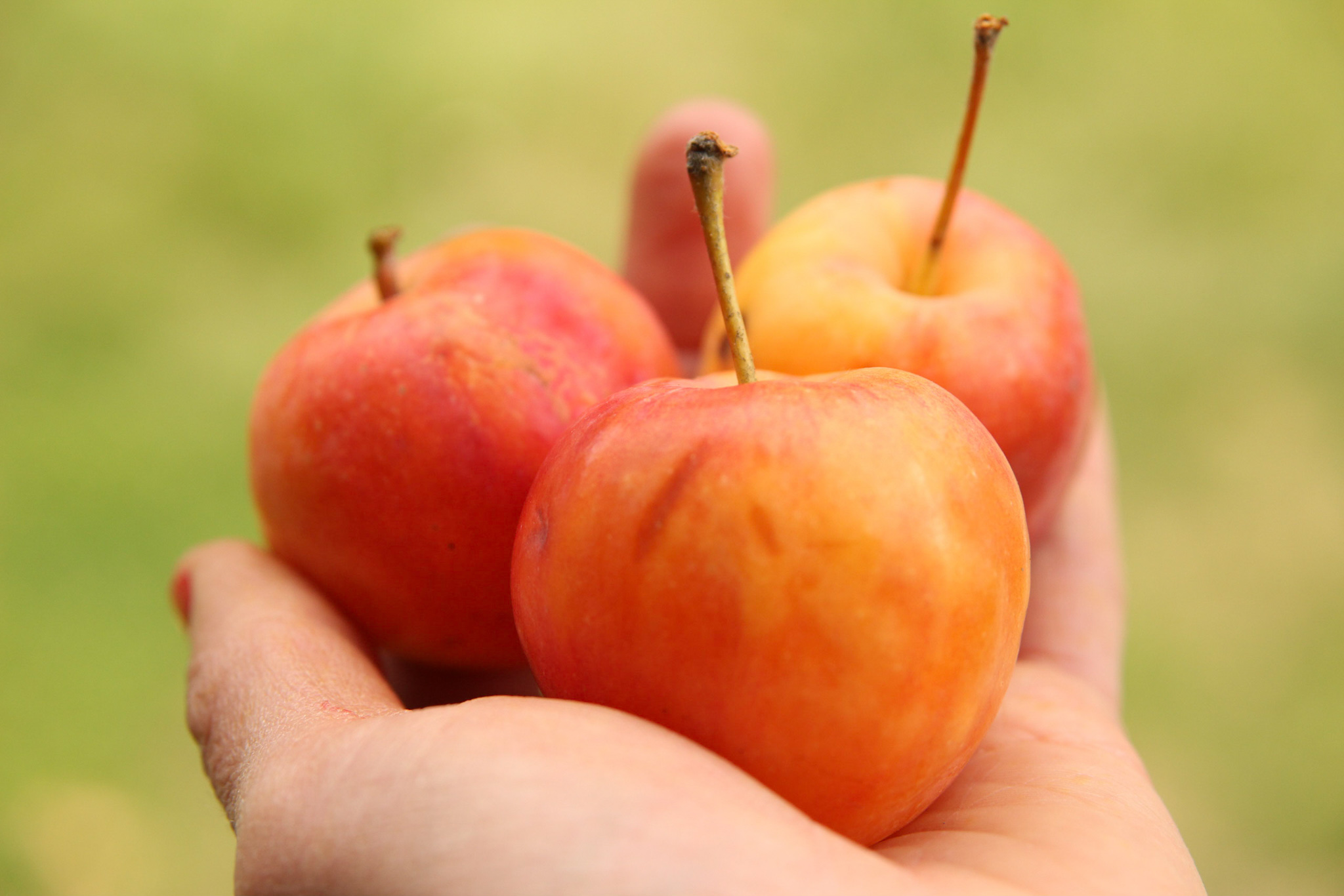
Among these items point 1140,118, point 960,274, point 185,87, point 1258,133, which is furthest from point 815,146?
point 960,274

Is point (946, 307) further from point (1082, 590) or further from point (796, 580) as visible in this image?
point (1082, 590)

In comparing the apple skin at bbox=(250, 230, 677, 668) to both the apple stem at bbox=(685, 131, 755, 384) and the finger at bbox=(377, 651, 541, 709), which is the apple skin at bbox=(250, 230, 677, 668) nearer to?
the finger at bbox=(377, 651, 541, 709)

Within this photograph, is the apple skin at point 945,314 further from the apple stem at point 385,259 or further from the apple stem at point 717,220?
the apple stem at point 385,259

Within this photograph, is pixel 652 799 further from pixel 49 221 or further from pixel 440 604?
pixel 49 221

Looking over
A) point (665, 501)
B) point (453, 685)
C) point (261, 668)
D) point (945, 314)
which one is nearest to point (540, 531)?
point (665, 501)

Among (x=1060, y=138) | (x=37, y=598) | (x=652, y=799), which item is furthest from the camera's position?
(x=1060, y=138)

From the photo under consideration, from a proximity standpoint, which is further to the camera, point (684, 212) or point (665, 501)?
point (684, 212)

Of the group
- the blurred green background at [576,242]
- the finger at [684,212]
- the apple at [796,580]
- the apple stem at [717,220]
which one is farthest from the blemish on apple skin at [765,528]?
the blurred green background at [576,242]
